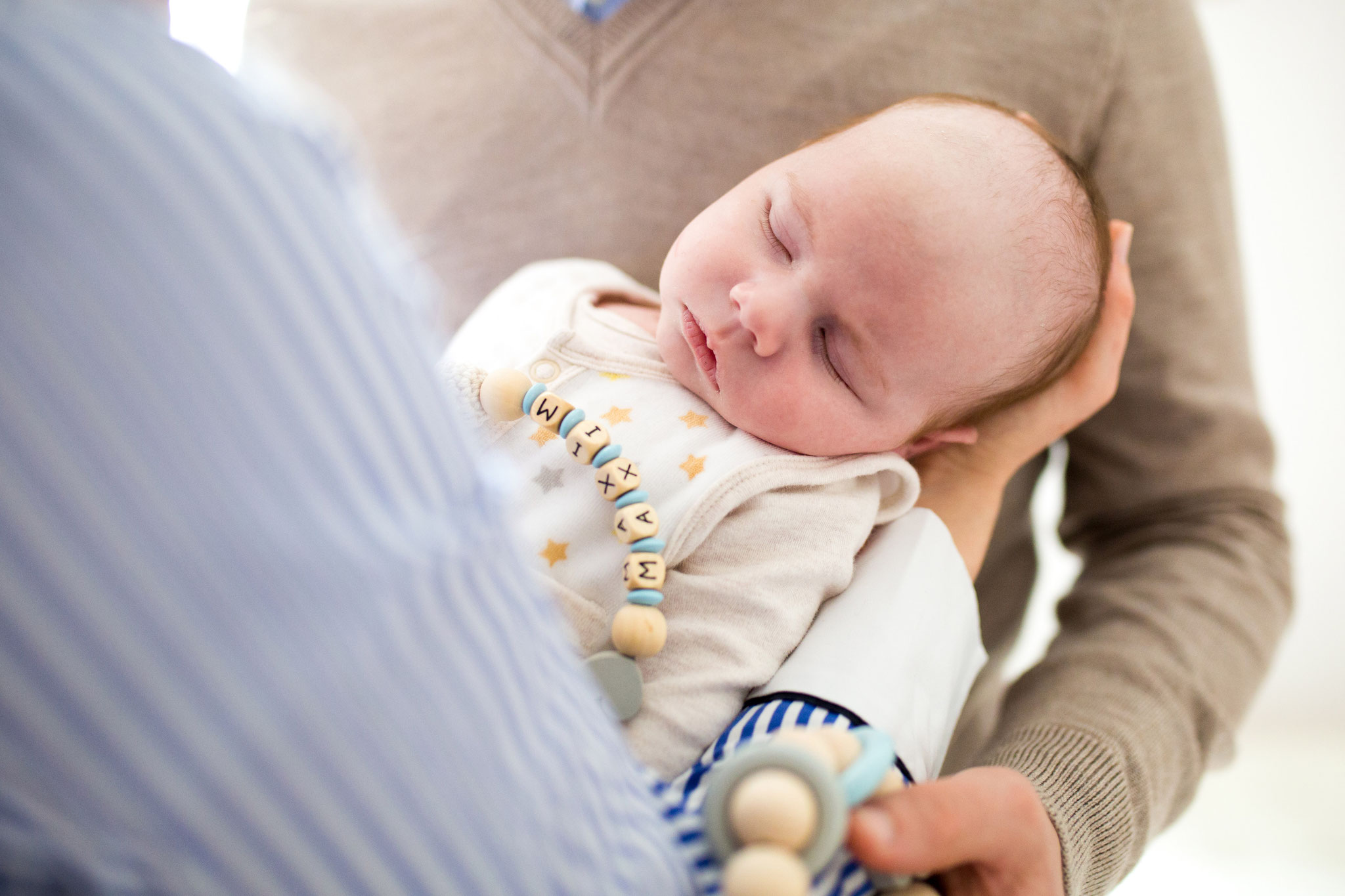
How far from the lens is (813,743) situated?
0.54m

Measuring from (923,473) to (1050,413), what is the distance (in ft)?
0.53

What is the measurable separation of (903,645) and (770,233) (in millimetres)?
406

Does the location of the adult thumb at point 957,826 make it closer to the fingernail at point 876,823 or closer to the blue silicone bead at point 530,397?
the fingernail at point 876,823

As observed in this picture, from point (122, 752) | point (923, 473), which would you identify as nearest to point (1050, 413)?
point (923, 473)

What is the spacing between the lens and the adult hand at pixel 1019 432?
3.20 ft

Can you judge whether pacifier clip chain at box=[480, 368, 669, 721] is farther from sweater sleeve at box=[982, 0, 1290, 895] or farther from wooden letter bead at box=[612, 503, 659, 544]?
sweater sleeve at box=[982, 0, 1290, 895]

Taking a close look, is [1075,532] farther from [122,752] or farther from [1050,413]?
[122,752]

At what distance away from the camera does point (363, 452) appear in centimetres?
33

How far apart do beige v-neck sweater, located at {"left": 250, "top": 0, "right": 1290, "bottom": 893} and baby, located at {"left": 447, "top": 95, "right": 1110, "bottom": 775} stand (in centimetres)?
21

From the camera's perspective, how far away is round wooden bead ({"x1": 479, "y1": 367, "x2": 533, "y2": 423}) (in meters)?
0.80

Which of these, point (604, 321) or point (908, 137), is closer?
point (908, 137)

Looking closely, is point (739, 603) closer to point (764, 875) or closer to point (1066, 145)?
point (764, 875)

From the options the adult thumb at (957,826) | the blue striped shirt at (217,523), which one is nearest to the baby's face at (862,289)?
the adult thumb at (957,826)

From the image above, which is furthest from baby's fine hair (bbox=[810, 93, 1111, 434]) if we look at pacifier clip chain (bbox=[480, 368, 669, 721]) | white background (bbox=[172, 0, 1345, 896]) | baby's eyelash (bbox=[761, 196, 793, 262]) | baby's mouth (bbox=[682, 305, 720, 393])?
white background (bbox=[172, 0, 1345, 896])
